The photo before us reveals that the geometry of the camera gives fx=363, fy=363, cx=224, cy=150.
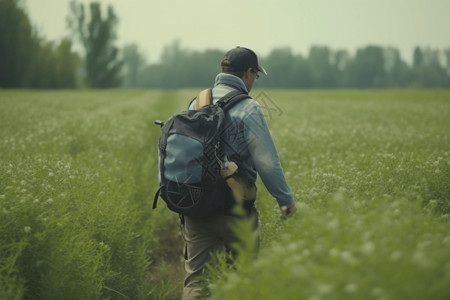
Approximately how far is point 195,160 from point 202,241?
999mm

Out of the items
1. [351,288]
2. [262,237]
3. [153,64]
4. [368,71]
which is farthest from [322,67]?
[351,288]

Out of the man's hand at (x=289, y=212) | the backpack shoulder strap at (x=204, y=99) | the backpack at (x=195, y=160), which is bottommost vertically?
the man's hand at (x=289, y=212)

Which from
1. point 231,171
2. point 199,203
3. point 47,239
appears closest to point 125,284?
point 47,239

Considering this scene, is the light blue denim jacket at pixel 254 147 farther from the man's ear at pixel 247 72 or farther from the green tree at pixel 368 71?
the green tree at pixel 368 71

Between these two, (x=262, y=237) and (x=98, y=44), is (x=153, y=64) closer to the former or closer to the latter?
(x=98, y=44)

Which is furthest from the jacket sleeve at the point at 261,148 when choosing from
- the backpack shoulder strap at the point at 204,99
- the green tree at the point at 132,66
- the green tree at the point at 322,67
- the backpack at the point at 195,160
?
the green tree at the point at 132,66

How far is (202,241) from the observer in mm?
3816

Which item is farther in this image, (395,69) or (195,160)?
(395,69)

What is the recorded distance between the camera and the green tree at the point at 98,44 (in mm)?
84188

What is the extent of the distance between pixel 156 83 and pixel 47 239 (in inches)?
5886

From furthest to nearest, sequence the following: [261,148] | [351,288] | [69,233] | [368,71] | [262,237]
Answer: [368,71] < [262,237] < [69,233] < [261,148] < [351,288]

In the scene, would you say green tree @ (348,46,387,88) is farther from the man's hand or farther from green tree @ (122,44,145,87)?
the man's hand

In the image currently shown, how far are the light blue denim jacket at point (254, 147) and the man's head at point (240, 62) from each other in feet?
1.27

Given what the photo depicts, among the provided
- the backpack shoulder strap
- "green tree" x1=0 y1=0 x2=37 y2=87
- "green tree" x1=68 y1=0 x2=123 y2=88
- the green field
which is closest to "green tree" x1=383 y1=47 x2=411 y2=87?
"green tree" x1=68 y1=0 x2=123 y2=88
